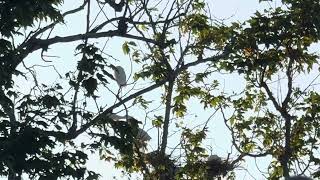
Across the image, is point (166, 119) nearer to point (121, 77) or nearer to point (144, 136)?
point (144, 136)

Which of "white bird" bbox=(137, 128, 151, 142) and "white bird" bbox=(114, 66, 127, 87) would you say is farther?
"white bird" bbox=(137, 128, 151, 142)

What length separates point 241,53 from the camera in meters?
9.59

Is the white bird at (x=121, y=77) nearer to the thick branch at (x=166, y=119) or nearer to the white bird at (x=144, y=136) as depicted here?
the thick branch at (x=166, y=119)

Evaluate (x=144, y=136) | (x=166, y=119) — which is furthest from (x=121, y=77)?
(x=144, y=136)

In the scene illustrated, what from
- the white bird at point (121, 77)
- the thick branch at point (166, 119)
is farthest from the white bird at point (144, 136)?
the white bird at point (121, 77)

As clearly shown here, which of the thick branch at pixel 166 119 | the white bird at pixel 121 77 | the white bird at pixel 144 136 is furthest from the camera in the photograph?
the white bird at pixel 144 136

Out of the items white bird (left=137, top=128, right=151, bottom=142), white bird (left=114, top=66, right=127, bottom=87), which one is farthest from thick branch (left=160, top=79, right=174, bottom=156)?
white bird (left=114, top=66, right=127, bottom=87)

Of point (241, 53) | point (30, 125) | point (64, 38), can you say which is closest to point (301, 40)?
point (241, 53)

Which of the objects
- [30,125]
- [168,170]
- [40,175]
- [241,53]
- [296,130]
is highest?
[241,53]

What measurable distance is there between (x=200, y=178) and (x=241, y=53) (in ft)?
6.43

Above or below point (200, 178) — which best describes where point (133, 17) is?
above

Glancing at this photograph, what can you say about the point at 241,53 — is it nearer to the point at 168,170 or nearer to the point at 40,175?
the point at 168,170

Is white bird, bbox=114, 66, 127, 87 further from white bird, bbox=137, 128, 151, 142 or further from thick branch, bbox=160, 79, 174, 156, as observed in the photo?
Answer: white bird, bbox=137, 128, 151, 142

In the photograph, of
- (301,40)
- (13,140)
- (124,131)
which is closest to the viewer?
(13,140)
